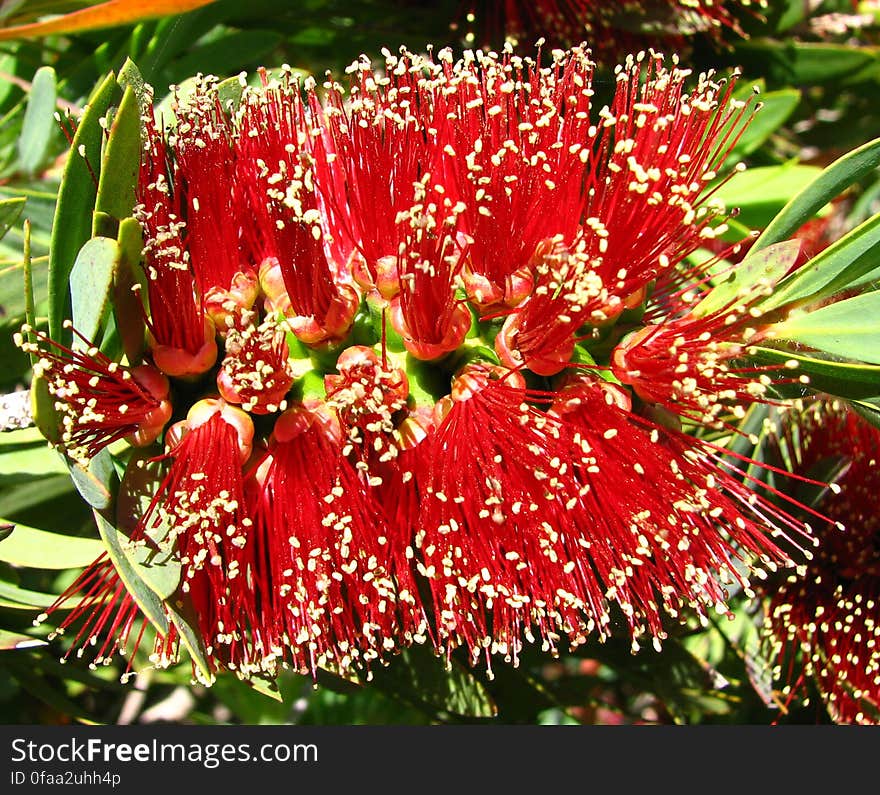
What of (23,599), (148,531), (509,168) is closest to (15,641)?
(23,599)

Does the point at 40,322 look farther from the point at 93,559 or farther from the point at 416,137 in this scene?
the point at 416,137

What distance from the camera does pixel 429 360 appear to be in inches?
54.1

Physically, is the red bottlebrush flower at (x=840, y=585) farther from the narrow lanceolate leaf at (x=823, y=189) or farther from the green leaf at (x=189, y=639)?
the green leaf at (x=189, y=639)

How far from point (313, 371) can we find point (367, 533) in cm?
27

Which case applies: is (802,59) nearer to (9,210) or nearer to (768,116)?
(768,116)

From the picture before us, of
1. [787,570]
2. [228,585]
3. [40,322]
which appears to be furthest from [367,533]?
[787,570]

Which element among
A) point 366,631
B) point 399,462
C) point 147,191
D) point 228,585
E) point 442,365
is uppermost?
point 147,191

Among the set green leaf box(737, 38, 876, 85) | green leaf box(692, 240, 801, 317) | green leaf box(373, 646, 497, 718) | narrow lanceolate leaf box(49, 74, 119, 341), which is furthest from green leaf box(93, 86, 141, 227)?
green leaf box(737, 38, 876, 85)

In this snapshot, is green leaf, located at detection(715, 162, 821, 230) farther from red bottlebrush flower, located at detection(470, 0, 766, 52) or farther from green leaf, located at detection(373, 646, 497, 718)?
green leaf, located at detection(373, 646, 497, 718)

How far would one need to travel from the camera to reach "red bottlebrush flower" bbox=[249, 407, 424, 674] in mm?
1350

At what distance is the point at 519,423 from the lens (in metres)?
1.33

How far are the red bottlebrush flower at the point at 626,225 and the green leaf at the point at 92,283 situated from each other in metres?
0.59

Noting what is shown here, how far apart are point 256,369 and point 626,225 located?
0.61 m

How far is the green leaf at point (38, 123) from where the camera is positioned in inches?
63.1
